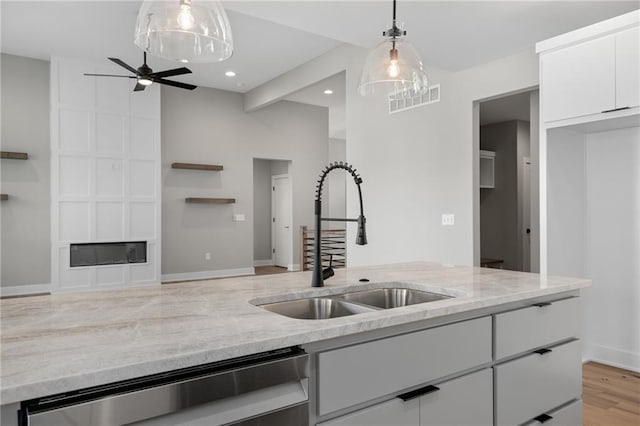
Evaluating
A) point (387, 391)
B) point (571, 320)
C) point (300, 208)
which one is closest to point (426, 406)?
point (387, 391)

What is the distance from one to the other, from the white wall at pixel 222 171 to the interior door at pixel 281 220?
0.36 m

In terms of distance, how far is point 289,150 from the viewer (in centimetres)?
874

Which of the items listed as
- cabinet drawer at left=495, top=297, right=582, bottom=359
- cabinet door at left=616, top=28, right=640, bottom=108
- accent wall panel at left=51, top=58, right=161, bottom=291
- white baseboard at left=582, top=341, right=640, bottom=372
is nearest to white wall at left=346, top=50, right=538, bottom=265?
cabinet door at left=616, top=28, right=640, bottom=108

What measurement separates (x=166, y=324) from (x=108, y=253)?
6.05 meters

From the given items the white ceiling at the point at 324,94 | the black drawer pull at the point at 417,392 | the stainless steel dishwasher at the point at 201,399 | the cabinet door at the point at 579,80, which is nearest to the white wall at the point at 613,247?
the cabinet door at the point at 579,80

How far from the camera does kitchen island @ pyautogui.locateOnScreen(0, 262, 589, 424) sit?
0.94 m

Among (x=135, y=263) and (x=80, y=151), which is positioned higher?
(x=80, y=151)

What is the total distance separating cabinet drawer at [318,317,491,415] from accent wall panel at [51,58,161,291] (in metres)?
6.17

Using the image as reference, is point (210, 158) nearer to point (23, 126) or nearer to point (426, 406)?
point (23, 126)

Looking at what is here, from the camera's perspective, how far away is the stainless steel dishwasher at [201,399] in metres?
0.88

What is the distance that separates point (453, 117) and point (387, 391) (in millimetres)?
3751

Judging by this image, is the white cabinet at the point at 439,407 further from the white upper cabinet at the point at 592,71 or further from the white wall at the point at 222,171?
the white wall at the point at 222,171

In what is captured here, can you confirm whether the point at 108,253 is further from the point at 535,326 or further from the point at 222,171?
the point at 535,326

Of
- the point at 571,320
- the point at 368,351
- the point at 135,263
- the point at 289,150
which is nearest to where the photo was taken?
the point at 368,351
